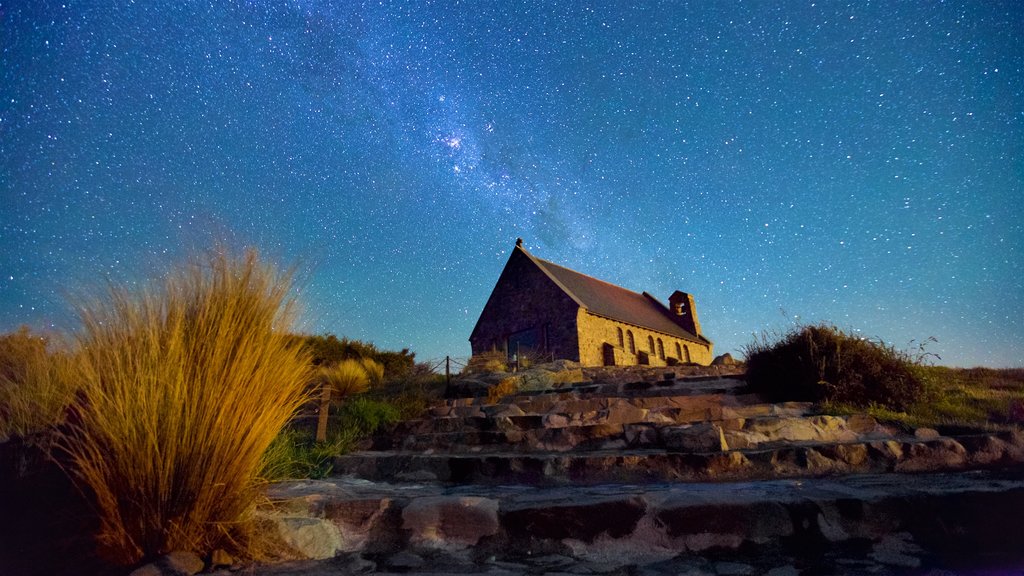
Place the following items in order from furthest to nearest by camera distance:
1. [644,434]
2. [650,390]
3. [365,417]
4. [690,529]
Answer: [650,390]
[365,417]
[644,434]
[690,529]

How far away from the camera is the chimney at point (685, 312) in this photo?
27.5 m

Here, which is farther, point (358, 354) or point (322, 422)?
point (358, 354)

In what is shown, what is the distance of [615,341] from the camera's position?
65.8 feet

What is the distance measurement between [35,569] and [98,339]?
99 cm

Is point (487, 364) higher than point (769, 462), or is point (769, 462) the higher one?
point (487, 364)

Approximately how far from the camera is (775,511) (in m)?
2.09

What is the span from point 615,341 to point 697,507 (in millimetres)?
18405

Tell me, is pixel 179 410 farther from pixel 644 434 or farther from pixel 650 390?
pixel 650 390

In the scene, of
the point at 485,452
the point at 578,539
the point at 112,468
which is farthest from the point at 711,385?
the point at 112,468

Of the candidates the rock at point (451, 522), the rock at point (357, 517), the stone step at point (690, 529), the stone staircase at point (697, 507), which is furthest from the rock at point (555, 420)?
the rock at point (357, 517)

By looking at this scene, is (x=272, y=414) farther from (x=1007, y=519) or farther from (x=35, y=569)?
(x=1007, y=519)

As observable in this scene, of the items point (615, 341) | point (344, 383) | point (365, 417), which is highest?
point (615, 341)

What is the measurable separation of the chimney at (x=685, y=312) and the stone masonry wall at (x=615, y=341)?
8.41ft

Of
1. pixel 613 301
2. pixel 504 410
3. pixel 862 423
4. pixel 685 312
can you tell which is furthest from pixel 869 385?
pixel 685 312
